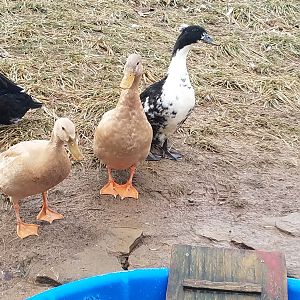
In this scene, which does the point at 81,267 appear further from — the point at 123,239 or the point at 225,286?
the point at 225,286

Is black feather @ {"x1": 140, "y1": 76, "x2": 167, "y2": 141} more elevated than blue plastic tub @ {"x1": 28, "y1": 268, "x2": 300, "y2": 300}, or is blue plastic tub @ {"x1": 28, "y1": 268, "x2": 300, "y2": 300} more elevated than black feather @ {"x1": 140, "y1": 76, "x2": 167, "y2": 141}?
blue plastic tub @ {"x1": 28, "y1": 268, "x2": 300, "y2": 300}

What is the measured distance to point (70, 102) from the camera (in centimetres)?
522

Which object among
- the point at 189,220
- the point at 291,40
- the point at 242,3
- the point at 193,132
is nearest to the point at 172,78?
the point at 193,132

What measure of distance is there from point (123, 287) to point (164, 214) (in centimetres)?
112

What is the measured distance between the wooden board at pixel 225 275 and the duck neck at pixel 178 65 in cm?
173

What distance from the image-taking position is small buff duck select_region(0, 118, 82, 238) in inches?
129

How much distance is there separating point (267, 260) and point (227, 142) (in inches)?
78.4

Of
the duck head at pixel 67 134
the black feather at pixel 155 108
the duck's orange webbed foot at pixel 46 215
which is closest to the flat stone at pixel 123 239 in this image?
the duck's orange webbed foot at pixel 46 215

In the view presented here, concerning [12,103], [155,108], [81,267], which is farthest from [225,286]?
[12,103]

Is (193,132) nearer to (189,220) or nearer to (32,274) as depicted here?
(189,220)

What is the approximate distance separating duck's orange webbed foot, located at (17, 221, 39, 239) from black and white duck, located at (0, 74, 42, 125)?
132cm

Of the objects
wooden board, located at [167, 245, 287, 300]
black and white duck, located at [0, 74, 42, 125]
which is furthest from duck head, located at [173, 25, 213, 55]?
wooden board, located at [167, 245, 287, 300]

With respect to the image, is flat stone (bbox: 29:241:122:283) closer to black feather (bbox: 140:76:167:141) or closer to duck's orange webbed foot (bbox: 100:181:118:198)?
duck's orange webbed foot (bbox: 100:181:118:198)

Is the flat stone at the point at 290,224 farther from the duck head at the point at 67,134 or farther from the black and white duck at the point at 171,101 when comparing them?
the duck head at the point at 67,134
